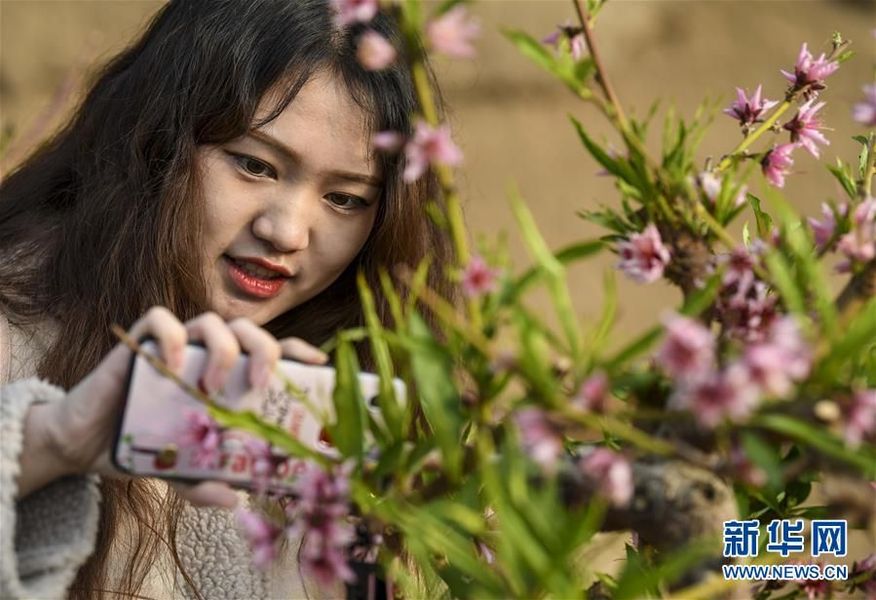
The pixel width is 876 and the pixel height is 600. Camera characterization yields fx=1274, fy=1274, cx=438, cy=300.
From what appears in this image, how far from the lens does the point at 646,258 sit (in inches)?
27.6

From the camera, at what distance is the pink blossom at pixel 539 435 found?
0.53 m

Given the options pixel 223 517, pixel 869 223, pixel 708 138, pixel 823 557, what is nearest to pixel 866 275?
pixel 869 223

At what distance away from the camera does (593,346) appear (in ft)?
1.91

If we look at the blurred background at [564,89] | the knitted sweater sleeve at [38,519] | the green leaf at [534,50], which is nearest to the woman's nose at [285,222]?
the knitted sweater sleeve at [38,519]

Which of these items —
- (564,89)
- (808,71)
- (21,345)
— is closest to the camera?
(808,71)

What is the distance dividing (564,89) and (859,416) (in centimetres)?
346

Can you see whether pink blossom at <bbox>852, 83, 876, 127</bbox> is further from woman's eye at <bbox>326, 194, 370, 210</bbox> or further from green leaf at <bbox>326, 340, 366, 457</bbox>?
woman's eye at <bbox>326, 194, 370, 210</bbox>

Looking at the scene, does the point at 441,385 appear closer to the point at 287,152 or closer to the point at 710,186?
the point at 710,186

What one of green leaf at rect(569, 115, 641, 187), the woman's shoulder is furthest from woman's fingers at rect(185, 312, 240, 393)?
the woman's shoulder

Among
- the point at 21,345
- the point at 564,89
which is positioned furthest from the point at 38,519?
the point at 564,89

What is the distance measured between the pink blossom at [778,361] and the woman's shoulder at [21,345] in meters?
0.90

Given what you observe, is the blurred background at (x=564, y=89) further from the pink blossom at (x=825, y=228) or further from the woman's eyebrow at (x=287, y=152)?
the pink blossom at (x=825, y=228)

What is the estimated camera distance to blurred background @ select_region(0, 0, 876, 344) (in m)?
3.62

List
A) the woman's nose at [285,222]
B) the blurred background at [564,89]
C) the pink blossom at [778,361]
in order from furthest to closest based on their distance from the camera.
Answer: the blurred background at [564,89]
the woman's nose at [285,222]
the pink blossom at [778,361]
